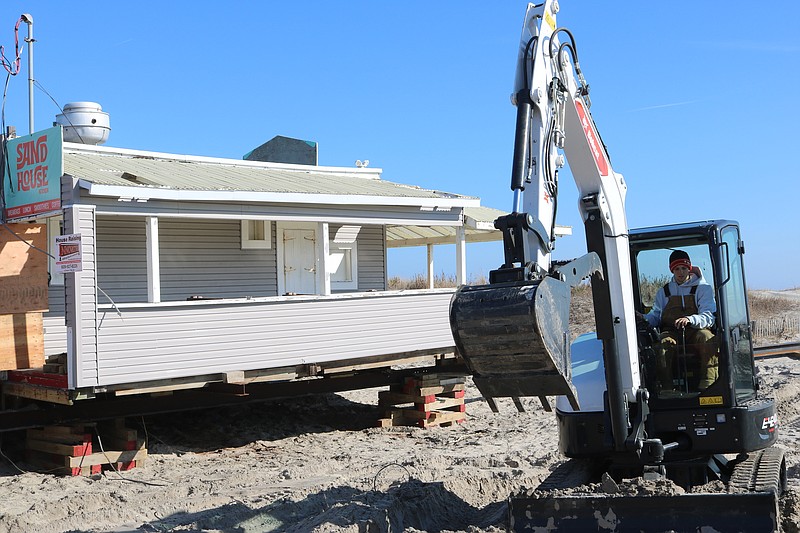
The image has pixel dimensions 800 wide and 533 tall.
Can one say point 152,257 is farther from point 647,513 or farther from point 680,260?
point 647,513

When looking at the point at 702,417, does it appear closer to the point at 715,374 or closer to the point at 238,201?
the point at 715,374

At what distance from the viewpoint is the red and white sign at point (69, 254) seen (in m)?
11.0

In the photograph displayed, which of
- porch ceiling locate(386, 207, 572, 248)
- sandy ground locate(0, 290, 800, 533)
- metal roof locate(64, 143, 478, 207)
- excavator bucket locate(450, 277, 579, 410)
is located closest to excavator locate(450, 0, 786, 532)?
excavator bucket locate(450, 277, 579, 410)

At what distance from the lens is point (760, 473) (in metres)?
6.88

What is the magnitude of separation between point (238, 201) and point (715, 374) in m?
7.84

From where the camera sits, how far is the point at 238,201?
13.0 meters

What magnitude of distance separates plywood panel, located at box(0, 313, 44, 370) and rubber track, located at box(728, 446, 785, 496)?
27.8 ft

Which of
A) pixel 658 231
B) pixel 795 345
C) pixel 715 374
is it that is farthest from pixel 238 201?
pixel 795 345

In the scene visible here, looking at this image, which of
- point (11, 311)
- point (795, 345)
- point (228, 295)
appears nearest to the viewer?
point (11, 311)

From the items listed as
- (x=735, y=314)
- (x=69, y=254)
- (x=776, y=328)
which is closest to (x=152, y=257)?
(x=69, y=254)

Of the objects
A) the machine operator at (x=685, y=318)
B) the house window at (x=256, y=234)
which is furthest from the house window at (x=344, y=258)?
the machine operator at (x=685, y=318)

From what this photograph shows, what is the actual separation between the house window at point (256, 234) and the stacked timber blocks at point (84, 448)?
404cm

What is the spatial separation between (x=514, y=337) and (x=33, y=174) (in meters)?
8.81

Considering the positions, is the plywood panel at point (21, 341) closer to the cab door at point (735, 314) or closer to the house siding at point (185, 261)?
the house siding at point (185, 261)
